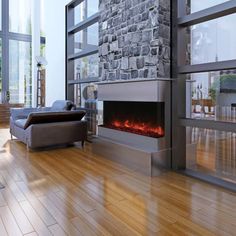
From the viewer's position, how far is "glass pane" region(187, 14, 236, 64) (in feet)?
9.44

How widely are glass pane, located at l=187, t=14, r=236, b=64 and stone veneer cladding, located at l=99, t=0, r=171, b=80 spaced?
0.35 m

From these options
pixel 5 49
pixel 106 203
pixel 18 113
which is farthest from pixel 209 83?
pixel 5 49

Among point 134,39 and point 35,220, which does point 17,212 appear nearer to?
point 35,220

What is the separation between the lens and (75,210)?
7.23 feet

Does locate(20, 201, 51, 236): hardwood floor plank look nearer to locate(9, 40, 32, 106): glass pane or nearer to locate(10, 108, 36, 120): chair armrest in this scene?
locate(10, 108, 36, 120): chair armrest

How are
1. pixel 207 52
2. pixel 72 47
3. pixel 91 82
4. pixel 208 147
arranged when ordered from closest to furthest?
1. pixel 207 52
2. pixel 208 147
3. pixel 91 82
4. pixel 72 47

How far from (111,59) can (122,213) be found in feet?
9.06

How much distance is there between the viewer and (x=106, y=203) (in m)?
2.34

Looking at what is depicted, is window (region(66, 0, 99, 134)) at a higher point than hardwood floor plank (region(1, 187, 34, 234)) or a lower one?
higher

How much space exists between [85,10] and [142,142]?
382cm

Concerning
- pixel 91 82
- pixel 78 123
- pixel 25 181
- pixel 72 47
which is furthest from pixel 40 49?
pixel 25 181

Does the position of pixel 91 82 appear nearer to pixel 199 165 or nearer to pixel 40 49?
pixel 199 165

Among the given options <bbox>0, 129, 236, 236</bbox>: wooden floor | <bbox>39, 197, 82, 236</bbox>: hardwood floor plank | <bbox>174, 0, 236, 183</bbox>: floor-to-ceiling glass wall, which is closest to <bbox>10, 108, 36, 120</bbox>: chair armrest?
<bbox>0, 129, 236, 236</bbox>: wooden floor

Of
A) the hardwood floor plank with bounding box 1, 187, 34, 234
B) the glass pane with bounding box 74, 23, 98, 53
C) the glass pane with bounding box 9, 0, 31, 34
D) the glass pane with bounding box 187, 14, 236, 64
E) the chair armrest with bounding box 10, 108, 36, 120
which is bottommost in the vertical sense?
the hardwood floor plank with bounding box 1, 187, 34, 234
